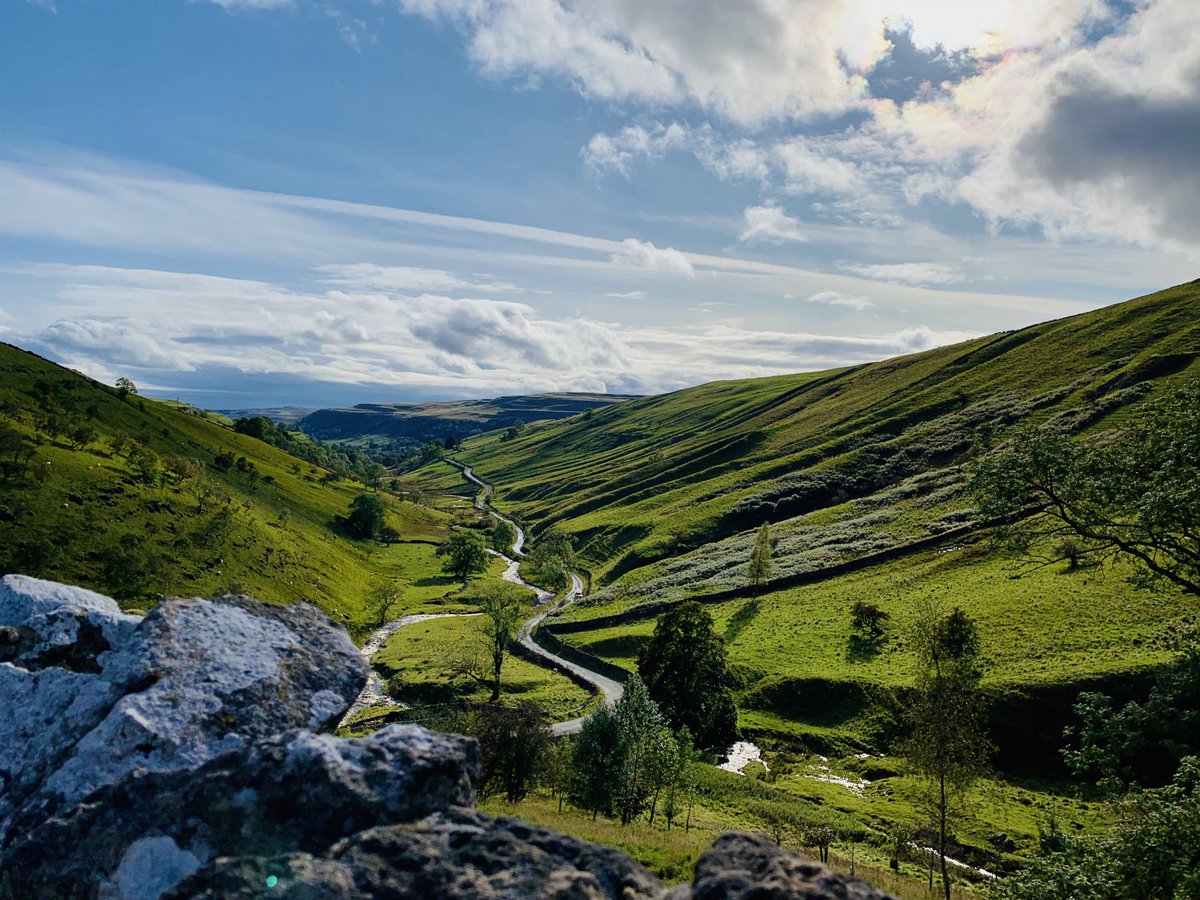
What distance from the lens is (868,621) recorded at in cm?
9038

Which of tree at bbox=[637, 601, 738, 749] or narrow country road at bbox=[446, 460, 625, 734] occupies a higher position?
tree at bbox=[637, 601, 738, 749]

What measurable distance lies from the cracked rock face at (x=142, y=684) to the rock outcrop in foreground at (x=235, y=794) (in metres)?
0.03

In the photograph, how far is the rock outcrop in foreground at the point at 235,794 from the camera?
7.87 meters

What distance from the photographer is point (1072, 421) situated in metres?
146

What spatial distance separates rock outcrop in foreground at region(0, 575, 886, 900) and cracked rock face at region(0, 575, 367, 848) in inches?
1.2

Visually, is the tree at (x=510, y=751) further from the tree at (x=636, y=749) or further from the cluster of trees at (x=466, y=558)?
the cluster of trees at (x=466, y=558)

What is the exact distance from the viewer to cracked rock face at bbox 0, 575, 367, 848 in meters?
10.4

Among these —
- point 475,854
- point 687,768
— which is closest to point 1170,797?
point 475,854

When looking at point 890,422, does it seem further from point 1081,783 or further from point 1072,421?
point 1081,783

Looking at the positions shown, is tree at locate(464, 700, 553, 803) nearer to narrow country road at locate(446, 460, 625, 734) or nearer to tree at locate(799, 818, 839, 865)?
tree at locate(799, 818, 839, 865)

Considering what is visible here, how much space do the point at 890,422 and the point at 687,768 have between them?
568 ft

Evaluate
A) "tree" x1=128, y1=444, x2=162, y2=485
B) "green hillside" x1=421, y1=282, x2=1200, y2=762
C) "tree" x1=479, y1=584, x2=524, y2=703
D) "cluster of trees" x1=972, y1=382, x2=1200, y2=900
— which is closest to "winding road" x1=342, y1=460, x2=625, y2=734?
"green hillside" x1=421, y1=282, x2=1200, y2=762

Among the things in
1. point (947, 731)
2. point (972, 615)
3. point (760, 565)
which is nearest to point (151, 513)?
point (760, 565)

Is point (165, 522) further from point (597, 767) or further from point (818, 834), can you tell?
point (818, 834)
